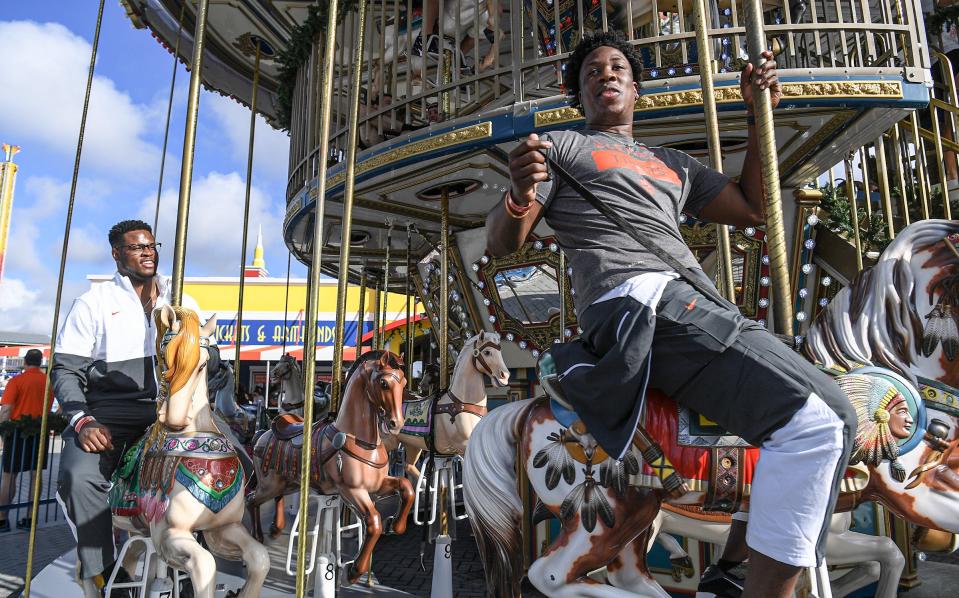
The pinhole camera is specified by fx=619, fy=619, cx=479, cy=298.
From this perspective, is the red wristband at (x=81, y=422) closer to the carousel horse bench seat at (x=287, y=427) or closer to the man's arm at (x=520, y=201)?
the man's arm at (x=520, y=201)

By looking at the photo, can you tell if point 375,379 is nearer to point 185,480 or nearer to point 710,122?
point 185,480

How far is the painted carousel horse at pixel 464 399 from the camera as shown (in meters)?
5.55

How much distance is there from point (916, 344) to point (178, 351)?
308 cm

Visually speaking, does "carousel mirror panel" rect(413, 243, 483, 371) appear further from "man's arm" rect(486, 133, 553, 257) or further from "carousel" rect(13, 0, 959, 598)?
"man's arm" rect(486, 133, 553, 257)

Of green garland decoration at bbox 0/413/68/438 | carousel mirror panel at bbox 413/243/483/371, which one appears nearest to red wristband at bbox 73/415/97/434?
carousel mirror panel at bbox 413/243/483/371

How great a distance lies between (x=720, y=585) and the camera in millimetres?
1996

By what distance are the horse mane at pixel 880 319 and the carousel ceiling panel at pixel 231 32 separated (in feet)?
20.9

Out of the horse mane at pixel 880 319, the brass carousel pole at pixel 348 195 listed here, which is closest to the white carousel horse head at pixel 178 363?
the brass carousel pole at pixel 348 195

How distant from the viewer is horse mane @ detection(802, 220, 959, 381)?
230 cm

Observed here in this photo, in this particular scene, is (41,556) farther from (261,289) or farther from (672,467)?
(261,289)

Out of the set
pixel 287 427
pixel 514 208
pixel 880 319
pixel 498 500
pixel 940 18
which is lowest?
pixel 498 500

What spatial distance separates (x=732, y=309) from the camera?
68.7 inches

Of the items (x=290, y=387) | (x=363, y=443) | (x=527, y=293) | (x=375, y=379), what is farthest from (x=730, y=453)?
(x=290, y=387)

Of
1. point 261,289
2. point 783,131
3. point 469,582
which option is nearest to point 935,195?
point 783,131
